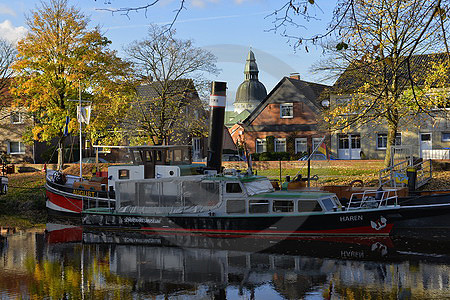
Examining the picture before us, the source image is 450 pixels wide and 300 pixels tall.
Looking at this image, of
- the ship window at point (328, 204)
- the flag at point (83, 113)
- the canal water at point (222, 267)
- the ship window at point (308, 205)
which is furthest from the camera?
the flag at point (83, 113)

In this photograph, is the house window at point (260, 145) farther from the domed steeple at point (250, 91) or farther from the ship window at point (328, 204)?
the domed steeple at point (250, 91)

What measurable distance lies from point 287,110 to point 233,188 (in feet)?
100

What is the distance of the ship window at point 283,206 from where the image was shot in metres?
18.5

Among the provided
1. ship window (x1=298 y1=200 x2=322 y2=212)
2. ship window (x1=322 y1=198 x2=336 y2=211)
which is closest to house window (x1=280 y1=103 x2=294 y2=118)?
ship window (x1=322 y1=198 x2=336 y2=211)

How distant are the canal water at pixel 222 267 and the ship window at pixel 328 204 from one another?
1192 millimetres

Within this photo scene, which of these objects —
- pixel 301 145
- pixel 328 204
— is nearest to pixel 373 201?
pixel 328 204

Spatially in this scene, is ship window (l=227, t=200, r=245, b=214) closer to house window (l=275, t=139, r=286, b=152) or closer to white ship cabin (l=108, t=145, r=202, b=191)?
white ship cabin (l=108, t=145, r=202, b=191)

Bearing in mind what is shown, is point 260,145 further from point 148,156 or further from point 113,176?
point 148,156

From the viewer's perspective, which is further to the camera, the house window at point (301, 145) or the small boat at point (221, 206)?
the house window at point (301, 145)

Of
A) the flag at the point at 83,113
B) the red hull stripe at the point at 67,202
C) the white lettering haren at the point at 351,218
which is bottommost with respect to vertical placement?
the red hull stripe at the point at 67,202

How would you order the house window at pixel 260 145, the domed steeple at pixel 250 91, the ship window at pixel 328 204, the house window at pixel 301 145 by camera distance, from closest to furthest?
1. the ship window at pixel 328 204
2. the house window at pixel 301 145
3. the house window at pixel 260 145
4. the domed steeple at pixel 250 91

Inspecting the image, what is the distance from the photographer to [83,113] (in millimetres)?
29578

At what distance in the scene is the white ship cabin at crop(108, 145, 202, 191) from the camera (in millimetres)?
22656

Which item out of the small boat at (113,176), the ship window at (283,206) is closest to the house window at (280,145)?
the small boat at (113,176)
